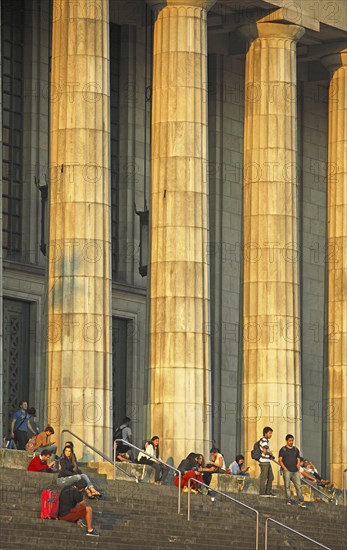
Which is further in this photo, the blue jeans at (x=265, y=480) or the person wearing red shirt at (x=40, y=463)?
the blue jeans at (x=265, y=480)

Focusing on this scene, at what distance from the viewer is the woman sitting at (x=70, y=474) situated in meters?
40.8

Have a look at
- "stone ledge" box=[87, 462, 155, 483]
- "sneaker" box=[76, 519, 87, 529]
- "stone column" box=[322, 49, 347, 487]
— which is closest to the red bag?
"sneaker" box=[76, 519, 87, 529]

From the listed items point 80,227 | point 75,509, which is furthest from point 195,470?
point 75,509

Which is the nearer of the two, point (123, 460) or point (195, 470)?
point (195, 470)

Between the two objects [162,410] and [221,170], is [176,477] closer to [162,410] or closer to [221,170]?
[162,410]

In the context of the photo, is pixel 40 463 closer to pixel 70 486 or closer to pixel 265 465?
pixel 70 486

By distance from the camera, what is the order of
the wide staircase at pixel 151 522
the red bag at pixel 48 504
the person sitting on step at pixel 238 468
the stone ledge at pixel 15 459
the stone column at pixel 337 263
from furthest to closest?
the stone column at pixel 337 263, the person sitting on step at pixel 238 468, the stone ledge at pixel 15 459, the red bag at pixel 48 504, the wide staircase at pixel 151 522

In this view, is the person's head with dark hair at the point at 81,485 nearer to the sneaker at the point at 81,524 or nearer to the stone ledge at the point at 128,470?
the sneaker at the point at 81,524

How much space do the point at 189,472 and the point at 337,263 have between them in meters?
16.7

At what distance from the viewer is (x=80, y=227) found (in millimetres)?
48625

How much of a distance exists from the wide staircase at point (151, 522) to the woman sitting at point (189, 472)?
0.44m

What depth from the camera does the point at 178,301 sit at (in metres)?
51.6

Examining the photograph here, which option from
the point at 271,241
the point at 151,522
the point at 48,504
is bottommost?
the point at 151,522

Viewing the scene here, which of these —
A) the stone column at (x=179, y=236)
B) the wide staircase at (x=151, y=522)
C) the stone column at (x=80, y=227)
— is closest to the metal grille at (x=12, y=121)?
the stone column at (x=179, y=236)
